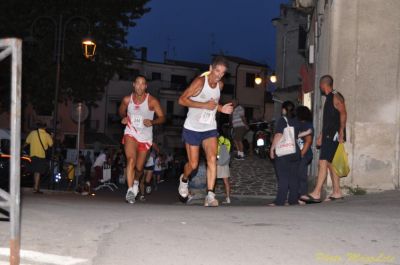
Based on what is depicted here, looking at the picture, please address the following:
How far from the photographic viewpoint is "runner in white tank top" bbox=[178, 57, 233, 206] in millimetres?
8734

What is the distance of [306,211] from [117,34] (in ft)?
90.6

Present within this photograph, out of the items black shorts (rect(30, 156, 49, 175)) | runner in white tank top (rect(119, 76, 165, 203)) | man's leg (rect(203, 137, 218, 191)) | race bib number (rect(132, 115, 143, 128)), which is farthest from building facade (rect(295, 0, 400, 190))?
black shorts (rect(30, 156, 49, 175))

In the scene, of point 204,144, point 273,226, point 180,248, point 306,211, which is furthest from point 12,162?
point 204,144

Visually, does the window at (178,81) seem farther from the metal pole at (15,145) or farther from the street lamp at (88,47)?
the metal pole at (15,145)

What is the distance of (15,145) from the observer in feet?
13.9

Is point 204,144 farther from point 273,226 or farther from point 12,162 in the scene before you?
point 12,162

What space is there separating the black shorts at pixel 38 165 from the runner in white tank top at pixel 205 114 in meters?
5.93

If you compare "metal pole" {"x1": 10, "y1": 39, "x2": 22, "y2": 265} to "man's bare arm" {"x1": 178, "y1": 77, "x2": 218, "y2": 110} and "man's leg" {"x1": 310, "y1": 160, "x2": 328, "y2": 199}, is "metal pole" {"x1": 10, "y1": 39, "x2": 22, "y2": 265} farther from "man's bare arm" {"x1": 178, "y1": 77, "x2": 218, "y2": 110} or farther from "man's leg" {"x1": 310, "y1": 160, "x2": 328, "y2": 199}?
"man's leg" {"x1": 310, "y1": 160, "x2": 328, "y2": 199}

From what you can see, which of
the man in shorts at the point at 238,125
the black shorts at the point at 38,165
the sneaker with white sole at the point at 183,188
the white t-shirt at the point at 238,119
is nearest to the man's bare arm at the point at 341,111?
the sneaker with white sole at the point at 183,188

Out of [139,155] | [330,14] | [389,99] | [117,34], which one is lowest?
[139,155]

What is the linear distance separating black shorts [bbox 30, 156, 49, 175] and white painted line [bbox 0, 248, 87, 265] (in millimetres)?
9462

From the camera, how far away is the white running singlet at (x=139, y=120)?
1001cm

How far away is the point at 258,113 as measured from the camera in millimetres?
71500

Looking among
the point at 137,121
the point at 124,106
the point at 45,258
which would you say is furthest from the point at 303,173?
the point at 45,258
